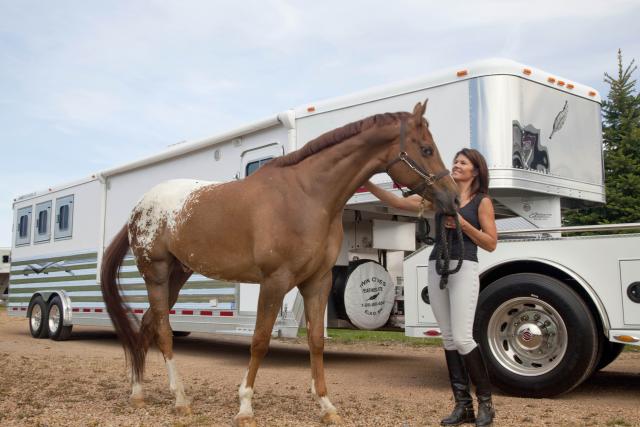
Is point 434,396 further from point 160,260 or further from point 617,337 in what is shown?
point 160,260

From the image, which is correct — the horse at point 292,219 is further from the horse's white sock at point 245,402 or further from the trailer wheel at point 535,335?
the trailer wheel at point 535,335

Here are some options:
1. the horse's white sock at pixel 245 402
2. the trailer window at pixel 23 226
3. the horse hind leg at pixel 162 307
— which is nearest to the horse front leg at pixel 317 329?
the horse's white sock at pixel 245 402

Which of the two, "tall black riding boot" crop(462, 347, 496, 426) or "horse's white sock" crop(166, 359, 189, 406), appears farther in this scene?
"horse's white sock" crop(166, 359, 189, 406)

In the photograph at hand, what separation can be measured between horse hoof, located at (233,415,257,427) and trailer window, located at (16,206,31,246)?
35.9 feet

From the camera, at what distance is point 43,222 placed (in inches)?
522

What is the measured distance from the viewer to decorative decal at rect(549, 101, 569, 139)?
6609 mm

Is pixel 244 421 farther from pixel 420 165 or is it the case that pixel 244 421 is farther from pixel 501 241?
pixel 501 241

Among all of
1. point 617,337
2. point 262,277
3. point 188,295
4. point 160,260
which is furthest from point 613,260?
point 188,295

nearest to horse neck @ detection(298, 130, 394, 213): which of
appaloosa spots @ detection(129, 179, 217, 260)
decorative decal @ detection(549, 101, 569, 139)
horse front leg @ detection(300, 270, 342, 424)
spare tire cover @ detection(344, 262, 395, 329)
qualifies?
horse front leg @ detection(300, 270, 342, 424)

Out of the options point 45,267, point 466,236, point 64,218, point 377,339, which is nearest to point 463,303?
point 466,236

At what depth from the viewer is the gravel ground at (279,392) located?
4.66m

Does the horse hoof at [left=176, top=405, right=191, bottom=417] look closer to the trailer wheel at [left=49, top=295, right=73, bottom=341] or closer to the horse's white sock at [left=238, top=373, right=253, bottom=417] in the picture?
the horse's white sock at [left=238, top=373, right=253, bottom=417]

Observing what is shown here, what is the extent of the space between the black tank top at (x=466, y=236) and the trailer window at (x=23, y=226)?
11533mm

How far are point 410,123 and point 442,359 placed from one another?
19.0ft
